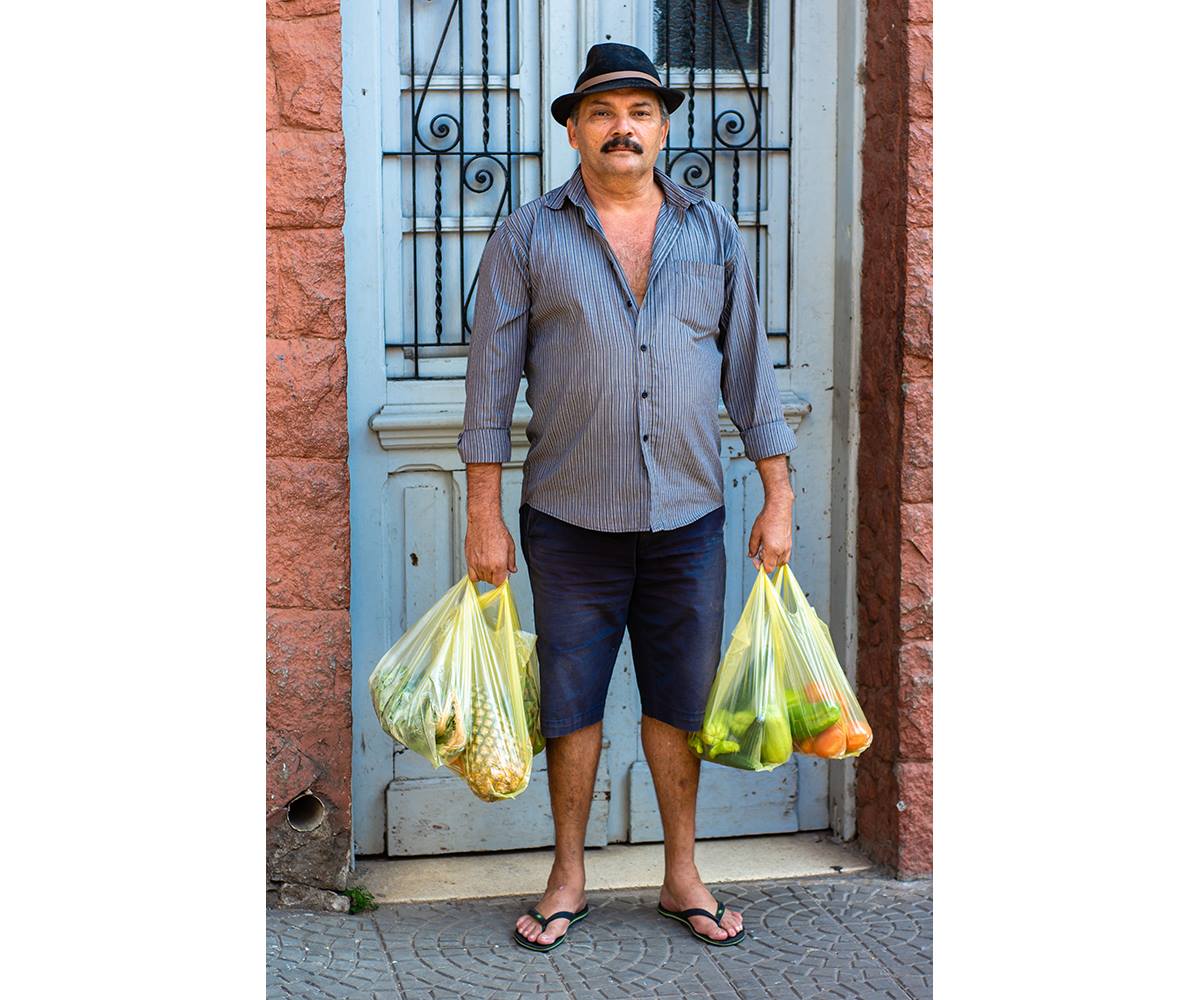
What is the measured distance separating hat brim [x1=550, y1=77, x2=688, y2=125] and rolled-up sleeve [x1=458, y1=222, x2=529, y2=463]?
0.32 metres

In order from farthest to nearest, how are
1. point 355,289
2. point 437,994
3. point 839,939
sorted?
point 355,289, point 839,939, point 437,994

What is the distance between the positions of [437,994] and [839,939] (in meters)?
1.02

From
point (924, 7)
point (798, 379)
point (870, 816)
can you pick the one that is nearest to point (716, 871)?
point (870, 816)

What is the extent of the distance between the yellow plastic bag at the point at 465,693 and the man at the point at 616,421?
13 centimetres

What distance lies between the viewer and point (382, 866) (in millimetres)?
4113

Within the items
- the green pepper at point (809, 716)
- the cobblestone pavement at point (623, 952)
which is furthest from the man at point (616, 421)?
the green pepper at point (809, 716)

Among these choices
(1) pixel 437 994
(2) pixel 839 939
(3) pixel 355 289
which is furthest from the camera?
(3) pixel 355 289

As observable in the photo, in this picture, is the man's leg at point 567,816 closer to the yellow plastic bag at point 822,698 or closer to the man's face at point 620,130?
the yellow plastic bag at point 822,698

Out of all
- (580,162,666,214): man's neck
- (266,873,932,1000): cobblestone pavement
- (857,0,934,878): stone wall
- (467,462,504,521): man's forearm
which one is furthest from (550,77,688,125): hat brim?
(266,873,932,1000): cobblestone pavement

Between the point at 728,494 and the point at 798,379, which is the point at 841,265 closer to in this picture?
the point at 798,379

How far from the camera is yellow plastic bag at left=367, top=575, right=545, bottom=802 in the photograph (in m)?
3.30

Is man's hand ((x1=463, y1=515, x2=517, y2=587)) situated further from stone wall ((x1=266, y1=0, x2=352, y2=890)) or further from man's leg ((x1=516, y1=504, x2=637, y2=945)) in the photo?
stone wall ((x1=266, y1=0, x2=352, y2=890))

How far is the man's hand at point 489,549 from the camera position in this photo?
345 cm

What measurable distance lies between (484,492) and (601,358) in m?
0.42
